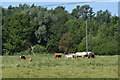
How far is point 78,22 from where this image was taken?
64.0 meters

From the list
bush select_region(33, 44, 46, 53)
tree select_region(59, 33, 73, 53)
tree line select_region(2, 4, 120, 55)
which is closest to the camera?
tree line select_region(2, 4, 120, 55)

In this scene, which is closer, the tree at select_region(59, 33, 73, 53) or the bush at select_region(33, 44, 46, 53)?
the bush at select_region(33, 44, 46, 53)

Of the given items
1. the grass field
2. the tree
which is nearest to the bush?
the tree

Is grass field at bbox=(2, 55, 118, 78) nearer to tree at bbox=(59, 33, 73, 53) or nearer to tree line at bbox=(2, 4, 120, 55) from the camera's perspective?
tree line at bbox=(2, 4, 120, 55)

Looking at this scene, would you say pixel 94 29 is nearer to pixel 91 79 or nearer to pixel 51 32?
pixel 51 32

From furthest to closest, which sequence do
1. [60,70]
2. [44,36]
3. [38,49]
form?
1. [44,36]
2. [38,49]
3. [60,70]

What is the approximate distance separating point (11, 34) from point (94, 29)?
1844 cm

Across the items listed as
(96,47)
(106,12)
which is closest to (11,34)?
(96,47)

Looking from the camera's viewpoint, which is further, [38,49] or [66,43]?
[66,43]

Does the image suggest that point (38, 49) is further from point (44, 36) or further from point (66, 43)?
point (66, 43)

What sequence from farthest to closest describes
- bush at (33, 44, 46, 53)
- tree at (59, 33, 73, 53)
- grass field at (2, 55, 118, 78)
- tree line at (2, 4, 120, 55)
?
tree at (59, 33, 73, 53), bush at (33, 44, 46, 53), tree line at (2, 4, 120, 55), grass field at (2, 55, 118, 78)

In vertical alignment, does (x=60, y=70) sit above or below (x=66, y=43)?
below

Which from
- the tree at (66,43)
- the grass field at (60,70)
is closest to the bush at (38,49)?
the tree at (66,43)

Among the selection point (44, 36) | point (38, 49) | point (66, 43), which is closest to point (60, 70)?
point (38, 49)
